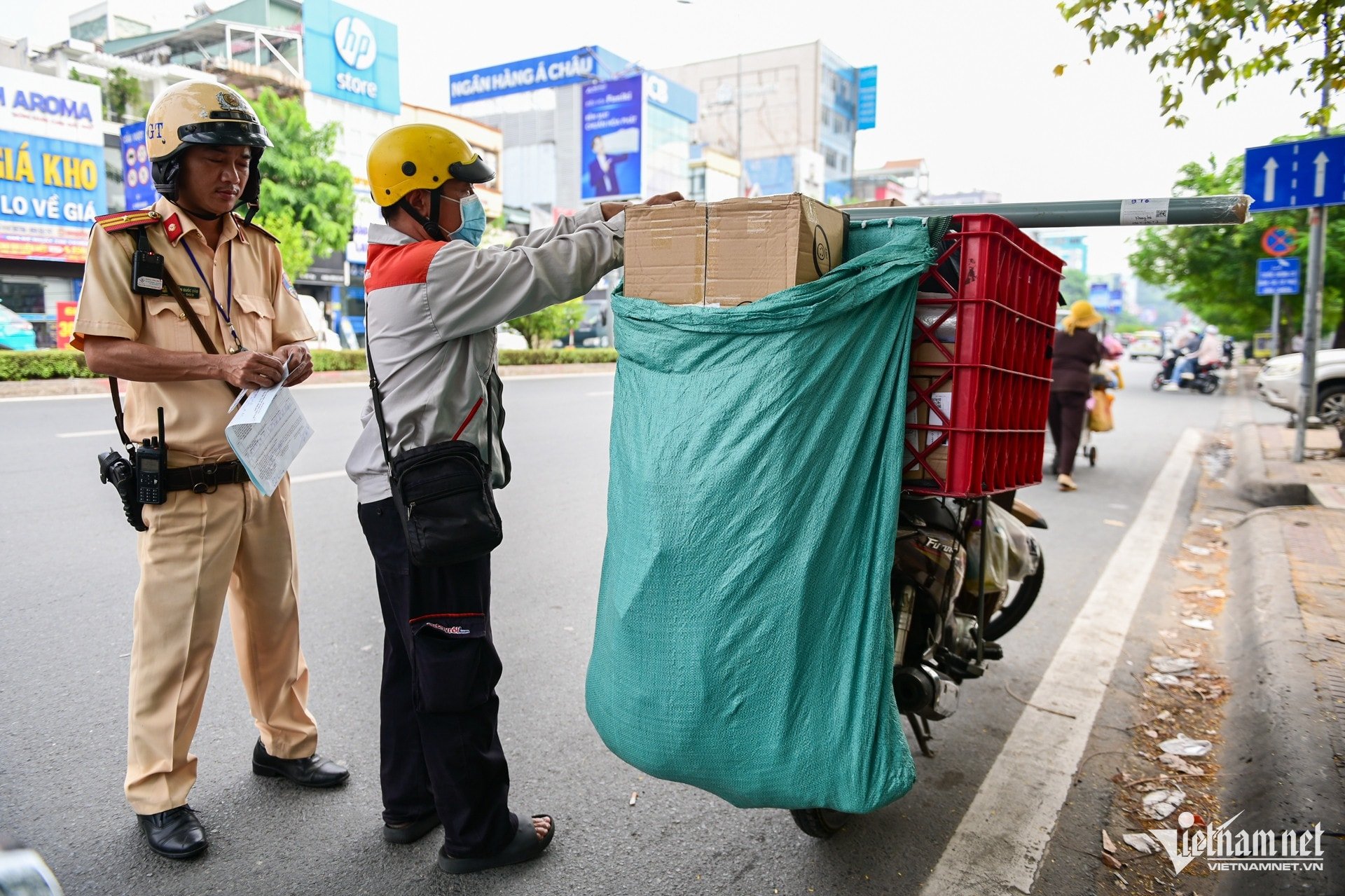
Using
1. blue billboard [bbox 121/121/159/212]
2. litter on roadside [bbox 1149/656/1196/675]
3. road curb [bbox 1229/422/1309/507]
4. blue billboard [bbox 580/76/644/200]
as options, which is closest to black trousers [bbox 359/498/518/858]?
litter on roadside [bbox 1149/656/1196/675]

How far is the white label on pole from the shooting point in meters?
2.36

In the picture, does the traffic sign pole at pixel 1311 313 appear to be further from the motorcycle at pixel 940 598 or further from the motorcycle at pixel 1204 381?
the motorcycle at pixel 1204 381

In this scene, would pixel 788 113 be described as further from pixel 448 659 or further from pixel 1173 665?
pixel 448 659

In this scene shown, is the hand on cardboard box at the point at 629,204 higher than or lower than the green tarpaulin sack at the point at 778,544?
higher

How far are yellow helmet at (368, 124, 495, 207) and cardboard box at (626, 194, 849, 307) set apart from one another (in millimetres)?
479

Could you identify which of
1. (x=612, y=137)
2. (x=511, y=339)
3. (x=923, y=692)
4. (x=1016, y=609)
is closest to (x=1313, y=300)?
(x=1016, y=609)

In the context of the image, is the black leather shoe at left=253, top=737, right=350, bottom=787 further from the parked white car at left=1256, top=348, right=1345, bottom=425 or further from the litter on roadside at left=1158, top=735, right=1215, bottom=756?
the parked white car at left=1256, top=348, right=1345, bottom=425

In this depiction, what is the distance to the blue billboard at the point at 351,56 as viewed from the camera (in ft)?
112

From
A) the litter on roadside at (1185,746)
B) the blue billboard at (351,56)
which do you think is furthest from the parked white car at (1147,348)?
the litter on roadside at (1185,746)

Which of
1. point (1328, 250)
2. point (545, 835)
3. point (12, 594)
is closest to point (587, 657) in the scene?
point (545, 835)

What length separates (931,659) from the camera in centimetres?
283

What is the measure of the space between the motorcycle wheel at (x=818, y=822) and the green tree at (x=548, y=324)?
21.8 meters

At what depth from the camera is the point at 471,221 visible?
98.1 inches

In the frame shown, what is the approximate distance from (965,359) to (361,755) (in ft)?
7.41
